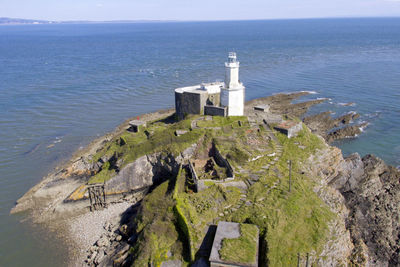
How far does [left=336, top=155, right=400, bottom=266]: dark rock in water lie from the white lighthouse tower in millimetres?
12118

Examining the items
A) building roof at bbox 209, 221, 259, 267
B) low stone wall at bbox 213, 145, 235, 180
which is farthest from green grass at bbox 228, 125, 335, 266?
low stone wall at bbox 213, 145, 235, 180

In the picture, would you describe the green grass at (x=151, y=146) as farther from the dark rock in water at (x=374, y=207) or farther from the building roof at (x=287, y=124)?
the dark rock in water at (x=374, y=207)

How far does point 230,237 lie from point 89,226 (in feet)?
43.4

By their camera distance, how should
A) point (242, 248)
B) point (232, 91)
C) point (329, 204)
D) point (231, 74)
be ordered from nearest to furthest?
point (242, 248), point (329, 204), point (231, 74), point (232, 91)

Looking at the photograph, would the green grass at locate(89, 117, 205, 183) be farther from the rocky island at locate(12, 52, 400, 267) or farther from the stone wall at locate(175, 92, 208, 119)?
the stone wall at locate(175, 92, 208, 119)

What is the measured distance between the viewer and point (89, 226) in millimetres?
24078

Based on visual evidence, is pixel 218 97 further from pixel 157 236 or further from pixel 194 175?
pixel 157 236

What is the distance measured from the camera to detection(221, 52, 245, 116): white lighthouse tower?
1238 inches

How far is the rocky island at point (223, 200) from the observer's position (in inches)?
673

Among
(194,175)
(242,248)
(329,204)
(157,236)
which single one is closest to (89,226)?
(157,236)

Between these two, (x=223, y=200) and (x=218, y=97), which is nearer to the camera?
(x=223, y=200)

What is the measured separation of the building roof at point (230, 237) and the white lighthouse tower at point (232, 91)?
56.8 ft

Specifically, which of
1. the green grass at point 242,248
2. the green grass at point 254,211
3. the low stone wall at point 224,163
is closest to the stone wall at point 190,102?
the green grass at point 254,211

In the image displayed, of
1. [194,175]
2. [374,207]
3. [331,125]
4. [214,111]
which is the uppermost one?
[214,111]
